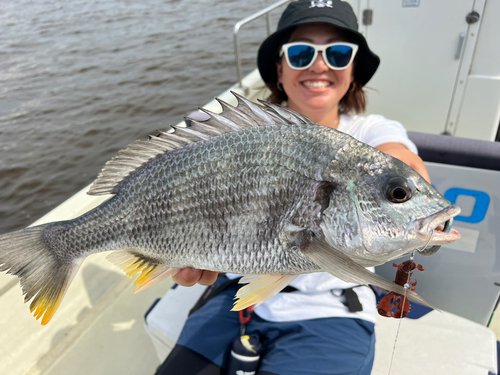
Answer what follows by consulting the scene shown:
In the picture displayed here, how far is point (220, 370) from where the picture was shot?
1438mm

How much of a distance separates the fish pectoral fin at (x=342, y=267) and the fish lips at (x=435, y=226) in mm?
163

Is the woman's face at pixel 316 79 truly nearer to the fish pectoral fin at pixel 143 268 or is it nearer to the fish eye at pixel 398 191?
the fish eye at pixel 398 191

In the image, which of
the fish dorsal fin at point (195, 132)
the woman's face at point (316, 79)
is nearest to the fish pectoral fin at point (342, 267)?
the fish dorsal fin at point (195, 132)

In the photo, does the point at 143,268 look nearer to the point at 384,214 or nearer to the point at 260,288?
the point at 260,288

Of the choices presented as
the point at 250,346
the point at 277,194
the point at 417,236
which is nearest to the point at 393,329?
the point at 250,346

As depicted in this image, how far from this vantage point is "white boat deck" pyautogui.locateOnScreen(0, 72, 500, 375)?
5.65 ft

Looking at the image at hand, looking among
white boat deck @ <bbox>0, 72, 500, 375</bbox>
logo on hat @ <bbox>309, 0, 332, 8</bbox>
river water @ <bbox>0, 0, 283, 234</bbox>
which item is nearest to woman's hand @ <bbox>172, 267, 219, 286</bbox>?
white boat deck @ <bbox>0, 72, 500, 375</bbox>

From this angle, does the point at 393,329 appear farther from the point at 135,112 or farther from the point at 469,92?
the point at 135,112

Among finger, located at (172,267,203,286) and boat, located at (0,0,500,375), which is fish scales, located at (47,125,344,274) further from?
boat, located at (0,0,500,375)

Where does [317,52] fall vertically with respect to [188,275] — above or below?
above

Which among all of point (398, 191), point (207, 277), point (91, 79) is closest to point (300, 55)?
point (398, 191)

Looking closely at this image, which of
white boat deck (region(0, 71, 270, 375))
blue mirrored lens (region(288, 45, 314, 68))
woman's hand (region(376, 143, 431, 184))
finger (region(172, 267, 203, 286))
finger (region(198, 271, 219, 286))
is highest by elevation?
blue mirrored lens (region(288, 45, 314, 68))

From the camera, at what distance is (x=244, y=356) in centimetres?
139

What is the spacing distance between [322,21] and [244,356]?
153 centimetres
